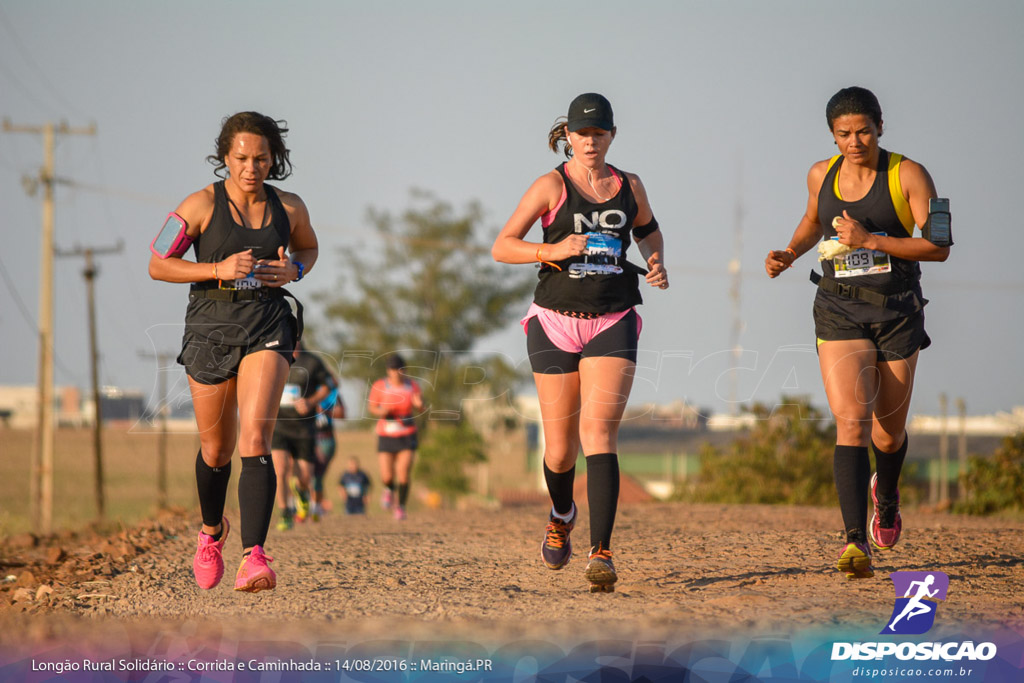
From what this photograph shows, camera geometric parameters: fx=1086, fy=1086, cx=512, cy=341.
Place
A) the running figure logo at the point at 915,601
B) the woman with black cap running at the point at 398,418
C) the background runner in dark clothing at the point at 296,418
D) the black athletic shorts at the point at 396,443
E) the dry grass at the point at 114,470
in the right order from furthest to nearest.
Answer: the dry grass at the point at 114,470 < the black athletic shorts at the point at 396,443 < the woman with black cap running at the point at 398,418 < the background runner in dark clothing at the point at 296,418 < the running figure logo at the point at 915,601

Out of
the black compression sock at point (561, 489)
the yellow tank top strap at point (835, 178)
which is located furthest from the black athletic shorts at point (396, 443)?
the yellow tank top strap at point (835, 178)

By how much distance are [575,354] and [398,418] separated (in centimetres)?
855

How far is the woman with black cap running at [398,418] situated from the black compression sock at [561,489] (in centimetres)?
799

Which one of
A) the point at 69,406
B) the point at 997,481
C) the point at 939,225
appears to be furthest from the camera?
the point at 69,406

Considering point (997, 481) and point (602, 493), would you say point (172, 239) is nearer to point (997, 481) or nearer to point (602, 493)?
point (602, 493)

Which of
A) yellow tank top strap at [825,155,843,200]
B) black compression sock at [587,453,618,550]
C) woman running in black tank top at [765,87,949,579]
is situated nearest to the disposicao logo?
woman running in black tank top at [765,87,949,579]

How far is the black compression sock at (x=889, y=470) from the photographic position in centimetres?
676

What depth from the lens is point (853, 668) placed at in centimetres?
434

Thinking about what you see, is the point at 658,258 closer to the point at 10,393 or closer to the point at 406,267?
the point at 406,267

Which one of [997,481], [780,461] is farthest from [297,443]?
[780,461]

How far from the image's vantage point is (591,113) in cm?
599

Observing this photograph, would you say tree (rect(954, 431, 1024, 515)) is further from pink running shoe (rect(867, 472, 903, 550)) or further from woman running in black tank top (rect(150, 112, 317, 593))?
woman running in black tank top (rect(150, 112, 317, 593))

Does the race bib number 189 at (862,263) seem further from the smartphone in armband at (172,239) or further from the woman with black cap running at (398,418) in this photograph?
the woman with black cap running at (398,418)

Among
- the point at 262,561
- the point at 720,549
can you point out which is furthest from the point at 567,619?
the point at 720,549
